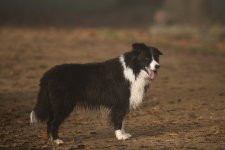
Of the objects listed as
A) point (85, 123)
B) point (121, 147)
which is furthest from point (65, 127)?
point (121, 147)

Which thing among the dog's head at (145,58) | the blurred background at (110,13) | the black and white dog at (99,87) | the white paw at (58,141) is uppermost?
the blurred background at (110,13)

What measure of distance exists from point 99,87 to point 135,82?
24.2 inches

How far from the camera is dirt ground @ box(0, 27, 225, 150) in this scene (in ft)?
33.2

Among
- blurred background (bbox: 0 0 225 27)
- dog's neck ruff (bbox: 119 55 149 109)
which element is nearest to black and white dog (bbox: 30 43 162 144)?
dog's neck ruff (bbox: 119 55 149 109)

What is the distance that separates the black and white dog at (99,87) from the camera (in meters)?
10.0

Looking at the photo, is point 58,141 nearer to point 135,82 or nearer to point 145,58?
point 135,82

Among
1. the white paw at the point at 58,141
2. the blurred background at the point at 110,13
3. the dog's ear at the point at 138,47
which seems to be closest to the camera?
the white paw at the point at 58,141

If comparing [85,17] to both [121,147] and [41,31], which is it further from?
[121,147]

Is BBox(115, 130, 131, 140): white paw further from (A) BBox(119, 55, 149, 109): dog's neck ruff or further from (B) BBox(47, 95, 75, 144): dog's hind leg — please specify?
(B) BBox(47, 95, 75, 144): dog's hind leg

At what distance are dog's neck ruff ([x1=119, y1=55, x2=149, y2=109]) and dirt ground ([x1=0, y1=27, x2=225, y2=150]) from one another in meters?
0.65

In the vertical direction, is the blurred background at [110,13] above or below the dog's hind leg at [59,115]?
above

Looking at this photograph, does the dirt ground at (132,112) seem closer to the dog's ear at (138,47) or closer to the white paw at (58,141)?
the white paw at (58,141)

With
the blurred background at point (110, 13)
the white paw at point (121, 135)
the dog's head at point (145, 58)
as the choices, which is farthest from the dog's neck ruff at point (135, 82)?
the blurred background at point (110, 13)

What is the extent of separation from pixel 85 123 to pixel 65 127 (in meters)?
0.48
